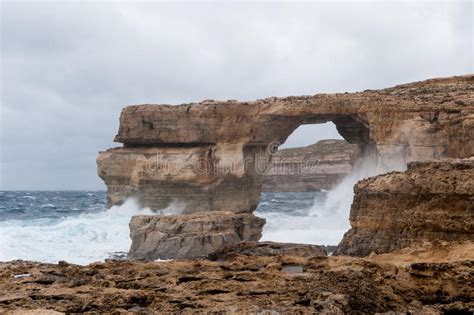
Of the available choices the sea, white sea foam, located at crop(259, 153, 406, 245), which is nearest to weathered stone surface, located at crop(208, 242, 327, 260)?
the sea

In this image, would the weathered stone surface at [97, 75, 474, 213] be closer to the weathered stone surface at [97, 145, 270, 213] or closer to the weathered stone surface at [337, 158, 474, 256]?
the weathered stone surface at [97, 145, 270, 213]

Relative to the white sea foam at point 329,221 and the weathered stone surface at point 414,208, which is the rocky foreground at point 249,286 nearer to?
the weathered stone surface at point 414,208

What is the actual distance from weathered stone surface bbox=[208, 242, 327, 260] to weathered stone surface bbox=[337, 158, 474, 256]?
1242mm

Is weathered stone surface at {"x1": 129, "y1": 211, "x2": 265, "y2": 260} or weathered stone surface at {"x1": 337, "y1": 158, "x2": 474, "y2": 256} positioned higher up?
weathered stone surface at {"x1": 337, "y1": 158, "x2": 474, "y2": 256}

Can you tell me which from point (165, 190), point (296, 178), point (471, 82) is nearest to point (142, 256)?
point (165, 190)

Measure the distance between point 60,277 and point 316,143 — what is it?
69.2 m

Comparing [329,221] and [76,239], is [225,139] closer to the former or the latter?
[76,239]

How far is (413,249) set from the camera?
9.79 m

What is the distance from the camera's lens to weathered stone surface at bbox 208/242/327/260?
1053 cm

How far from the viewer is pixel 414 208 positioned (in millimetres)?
11164

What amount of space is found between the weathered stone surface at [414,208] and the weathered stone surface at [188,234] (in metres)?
9.29

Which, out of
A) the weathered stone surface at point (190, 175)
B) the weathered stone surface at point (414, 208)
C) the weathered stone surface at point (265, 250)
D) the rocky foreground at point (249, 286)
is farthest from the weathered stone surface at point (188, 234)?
the rocky foreground at point (249, 286)

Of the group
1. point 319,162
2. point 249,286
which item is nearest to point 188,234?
point 249,286

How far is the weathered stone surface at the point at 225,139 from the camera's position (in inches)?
1040
